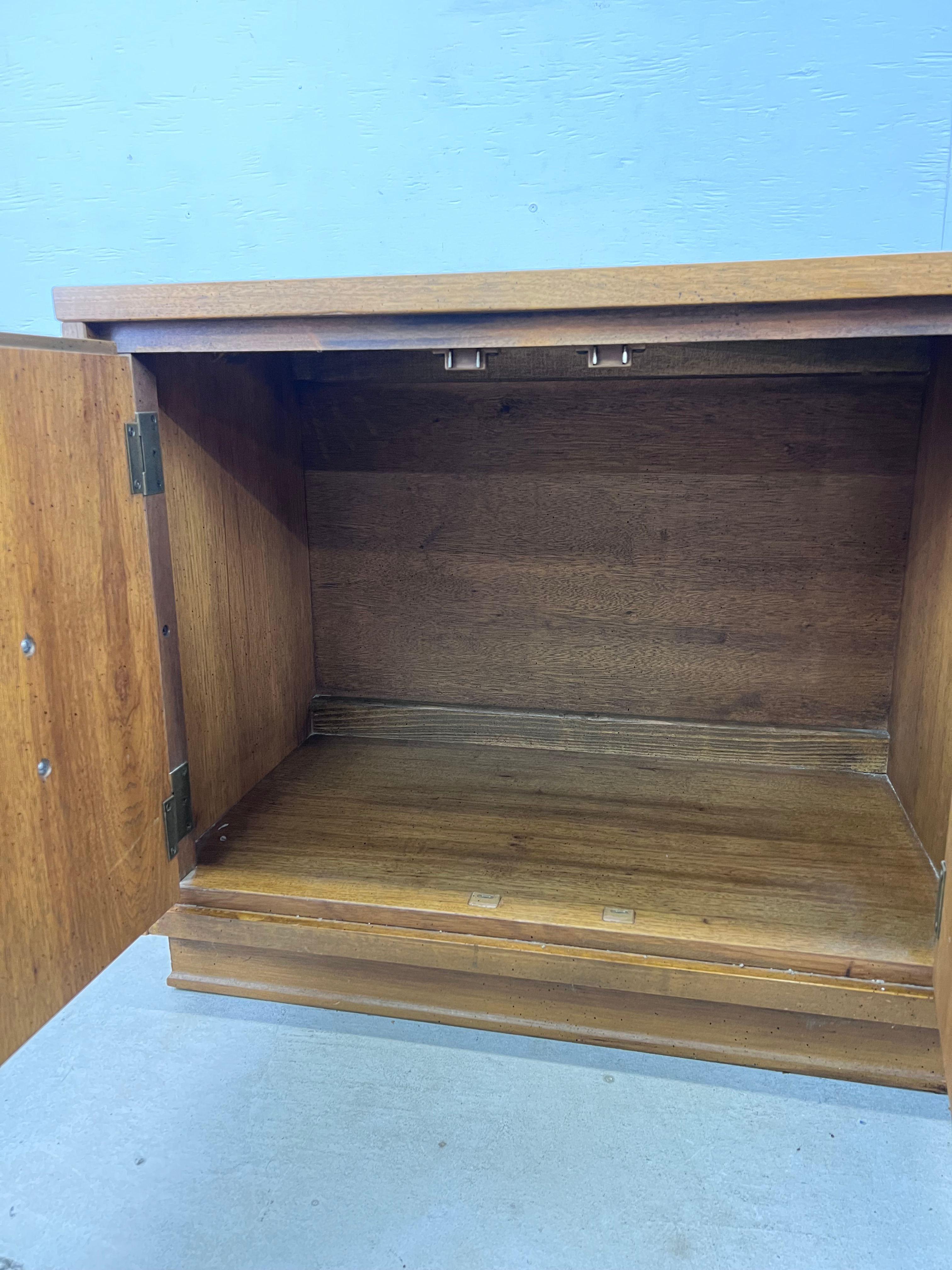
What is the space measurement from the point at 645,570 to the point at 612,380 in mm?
293

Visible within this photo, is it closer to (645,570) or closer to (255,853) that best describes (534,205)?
(645,570)

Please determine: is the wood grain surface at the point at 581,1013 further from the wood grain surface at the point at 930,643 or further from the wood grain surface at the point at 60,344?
the wood grain surface at the point at 60,344

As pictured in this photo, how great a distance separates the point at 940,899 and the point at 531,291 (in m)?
0.72

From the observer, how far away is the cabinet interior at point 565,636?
3.56 feet

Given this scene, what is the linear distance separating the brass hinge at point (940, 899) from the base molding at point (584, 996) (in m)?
0.07

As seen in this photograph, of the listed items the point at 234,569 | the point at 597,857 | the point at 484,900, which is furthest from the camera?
the point at 234,569

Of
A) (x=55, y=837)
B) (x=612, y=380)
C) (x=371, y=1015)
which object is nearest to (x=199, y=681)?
(x=55, y=837)

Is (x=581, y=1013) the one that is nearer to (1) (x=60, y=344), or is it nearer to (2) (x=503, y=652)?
(2) (x=503, y=652)

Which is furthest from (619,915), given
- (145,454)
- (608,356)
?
(145,454)

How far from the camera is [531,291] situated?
82 cm

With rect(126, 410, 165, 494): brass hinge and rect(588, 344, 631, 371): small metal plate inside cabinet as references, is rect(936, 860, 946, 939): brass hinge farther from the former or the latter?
rect(126, 410, 165, 494): brass hinge

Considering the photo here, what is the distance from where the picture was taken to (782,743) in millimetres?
1403

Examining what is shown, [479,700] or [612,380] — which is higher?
[612,380]

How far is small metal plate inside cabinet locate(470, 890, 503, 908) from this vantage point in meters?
1.01
